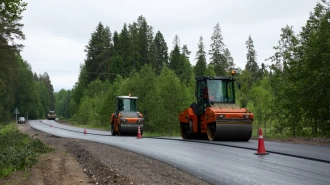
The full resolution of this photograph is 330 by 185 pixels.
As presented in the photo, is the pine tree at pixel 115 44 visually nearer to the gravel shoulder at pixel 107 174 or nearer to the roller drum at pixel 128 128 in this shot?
the roller drum at pixel 128 128

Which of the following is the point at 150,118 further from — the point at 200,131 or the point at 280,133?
the point at 200,131

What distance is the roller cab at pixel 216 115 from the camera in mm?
17953

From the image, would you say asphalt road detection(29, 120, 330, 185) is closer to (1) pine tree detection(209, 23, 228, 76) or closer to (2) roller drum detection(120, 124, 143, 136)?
(2) roller drum detection(120, 124, 143, 136)

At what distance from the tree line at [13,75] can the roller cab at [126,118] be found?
9848 mm

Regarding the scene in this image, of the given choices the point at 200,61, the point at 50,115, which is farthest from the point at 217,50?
the point at 50,115

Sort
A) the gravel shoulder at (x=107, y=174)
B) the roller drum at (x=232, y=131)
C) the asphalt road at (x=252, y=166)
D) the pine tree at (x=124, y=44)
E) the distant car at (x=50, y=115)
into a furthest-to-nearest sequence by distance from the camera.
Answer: the distant car at (x=50, y=115), the pine tree at (x=124, y=44), the roller drum at (x=232, y=131), the gravel shoulder at (x=107, y=174), the asphalt road at (x=252, y=166)

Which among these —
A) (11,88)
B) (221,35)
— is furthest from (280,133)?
Result: (11,88)

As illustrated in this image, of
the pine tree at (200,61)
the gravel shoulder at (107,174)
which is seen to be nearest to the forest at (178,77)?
the pine tree at (200,61)

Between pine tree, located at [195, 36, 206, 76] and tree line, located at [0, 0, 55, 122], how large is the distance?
3373cm

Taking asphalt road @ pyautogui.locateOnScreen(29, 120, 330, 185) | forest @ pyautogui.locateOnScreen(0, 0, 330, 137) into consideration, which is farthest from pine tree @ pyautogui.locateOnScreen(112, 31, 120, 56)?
asphalt road @ pyautogui.locateOnScreen(29, 120, 330, 185)

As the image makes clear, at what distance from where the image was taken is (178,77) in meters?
50.8

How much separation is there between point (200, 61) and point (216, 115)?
6806 cm

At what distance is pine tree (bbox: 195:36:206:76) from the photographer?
83.1 meters

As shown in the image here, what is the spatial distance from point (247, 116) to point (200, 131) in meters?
3.41
